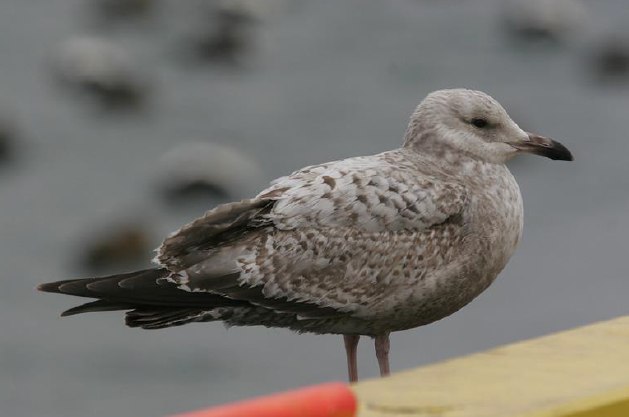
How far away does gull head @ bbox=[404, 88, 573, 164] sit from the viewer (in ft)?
22.1

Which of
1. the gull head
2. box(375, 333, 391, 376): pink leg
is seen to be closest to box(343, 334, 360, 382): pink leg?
box(375, 333, 391, 376): pink leg

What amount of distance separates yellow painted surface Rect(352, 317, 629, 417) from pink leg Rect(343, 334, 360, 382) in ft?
4.75

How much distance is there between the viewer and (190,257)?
21.0 feet

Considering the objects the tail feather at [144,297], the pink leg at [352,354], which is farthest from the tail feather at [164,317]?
the pink leg at [352,354]

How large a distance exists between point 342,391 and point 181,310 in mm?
2880

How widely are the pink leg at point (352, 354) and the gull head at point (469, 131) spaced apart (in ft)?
3.31

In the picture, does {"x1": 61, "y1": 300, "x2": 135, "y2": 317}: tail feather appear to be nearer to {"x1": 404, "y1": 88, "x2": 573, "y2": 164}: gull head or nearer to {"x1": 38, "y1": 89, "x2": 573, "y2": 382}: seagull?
{"x1": 38, "y1": 89, "x2": 573, "y2": 382}: seagull

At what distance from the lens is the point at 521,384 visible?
4.64 meters

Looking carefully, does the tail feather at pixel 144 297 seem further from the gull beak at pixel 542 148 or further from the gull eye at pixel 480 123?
the gull beak at pixel 542 148

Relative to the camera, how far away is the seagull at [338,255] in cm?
632

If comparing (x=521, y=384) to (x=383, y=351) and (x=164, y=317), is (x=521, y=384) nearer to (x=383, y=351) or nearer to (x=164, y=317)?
(x=383, y=351)

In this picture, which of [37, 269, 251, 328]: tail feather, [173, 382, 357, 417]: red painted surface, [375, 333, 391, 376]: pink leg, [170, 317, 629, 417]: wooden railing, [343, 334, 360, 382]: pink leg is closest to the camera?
[173, 382, 357, 417]: red painted surface

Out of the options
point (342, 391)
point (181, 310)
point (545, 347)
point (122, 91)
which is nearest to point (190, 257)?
point (181, 310)

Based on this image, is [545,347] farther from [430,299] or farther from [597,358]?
[430,299]
